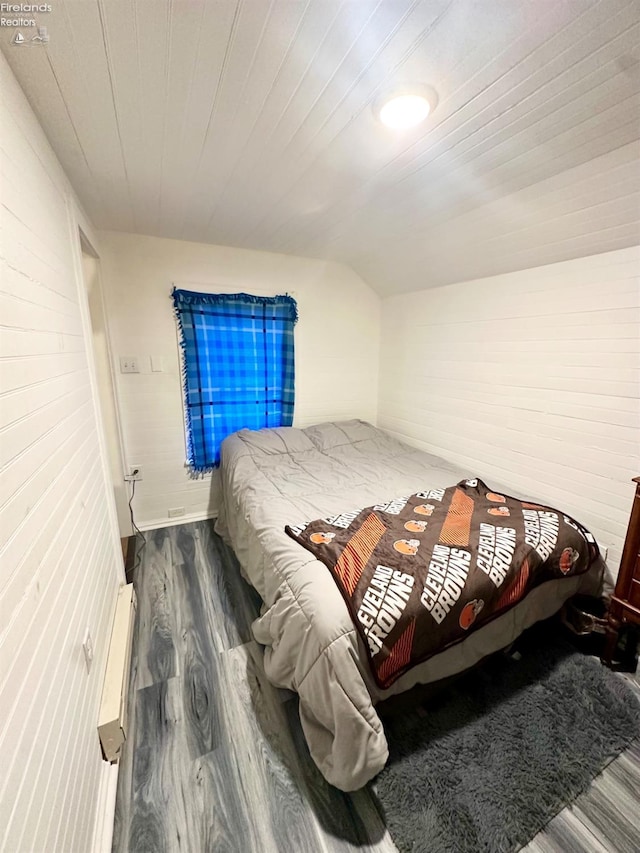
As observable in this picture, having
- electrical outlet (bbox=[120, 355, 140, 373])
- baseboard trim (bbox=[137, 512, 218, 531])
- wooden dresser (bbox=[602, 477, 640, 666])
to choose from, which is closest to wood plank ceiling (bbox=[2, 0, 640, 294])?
electrical outlet (bbox=[120, 355, 140, 373])

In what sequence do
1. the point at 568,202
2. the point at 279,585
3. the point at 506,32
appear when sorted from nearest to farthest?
the point at 506,32, the point at 279,585, the point at 568,202

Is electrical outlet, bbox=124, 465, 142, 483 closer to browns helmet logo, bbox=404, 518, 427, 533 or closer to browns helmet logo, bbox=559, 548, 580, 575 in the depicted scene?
browns helmet logo, bbox=404, 518, 427, 533

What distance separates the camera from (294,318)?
9.51ft

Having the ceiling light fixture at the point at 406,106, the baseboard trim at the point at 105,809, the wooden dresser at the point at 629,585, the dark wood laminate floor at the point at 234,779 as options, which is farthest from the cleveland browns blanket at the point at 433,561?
the ceiling light fixture at the point at 406,106

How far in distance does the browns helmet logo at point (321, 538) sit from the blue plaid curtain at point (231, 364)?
1.62 metres

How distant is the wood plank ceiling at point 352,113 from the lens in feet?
2.76

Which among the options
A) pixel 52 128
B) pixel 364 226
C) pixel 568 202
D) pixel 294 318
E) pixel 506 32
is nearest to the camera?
pixel 506 32

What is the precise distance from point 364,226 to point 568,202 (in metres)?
1.12

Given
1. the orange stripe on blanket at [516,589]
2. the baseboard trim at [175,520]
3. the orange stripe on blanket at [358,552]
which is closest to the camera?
the orange stripe on blanket at [358,552]

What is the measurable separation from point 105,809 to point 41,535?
942 millimetres

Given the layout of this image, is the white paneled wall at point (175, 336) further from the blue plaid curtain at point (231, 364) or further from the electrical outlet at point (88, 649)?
the electrical outlet at point (88, 649)

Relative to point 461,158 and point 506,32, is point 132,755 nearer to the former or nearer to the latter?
point 506,32

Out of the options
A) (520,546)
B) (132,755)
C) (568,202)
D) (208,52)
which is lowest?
(132,755)

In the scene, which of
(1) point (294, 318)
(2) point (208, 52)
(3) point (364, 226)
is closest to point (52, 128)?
(2) point (208, 52)
